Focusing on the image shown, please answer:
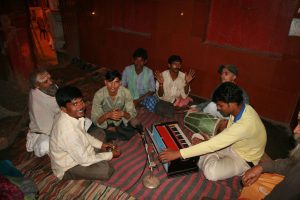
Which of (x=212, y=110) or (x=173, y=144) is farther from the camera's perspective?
(x=212, y=110)

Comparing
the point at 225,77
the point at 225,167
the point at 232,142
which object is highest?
the point at 225,77

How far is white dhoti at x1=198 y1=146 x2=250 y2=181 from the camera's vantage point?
3684mm

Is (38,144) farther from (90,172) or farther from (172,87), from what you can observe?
(172,87)

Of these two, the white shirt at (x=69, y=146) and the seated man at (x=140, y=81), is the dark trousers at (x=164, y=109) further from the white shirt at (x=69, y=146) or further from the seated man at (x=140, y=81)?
the white shirt at (x=69, y=146)

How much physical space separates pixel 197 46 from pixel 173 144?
3.57m

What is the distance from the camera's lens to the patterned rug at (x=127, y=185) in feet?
11.8

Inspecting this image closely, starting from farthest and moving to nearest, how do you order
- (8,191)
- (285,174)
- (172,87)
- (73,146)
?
(172,87) → (73,146) → (285,174) → (8,191)

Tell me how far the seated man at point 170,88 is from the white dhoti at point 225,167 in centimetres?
199

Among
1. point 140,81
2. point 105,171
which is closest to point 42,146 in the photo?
point 105,171

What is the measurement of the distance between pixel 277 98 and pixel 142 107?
3425 millimetres

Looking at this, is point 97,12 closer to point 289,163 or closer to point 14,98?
point 14,98

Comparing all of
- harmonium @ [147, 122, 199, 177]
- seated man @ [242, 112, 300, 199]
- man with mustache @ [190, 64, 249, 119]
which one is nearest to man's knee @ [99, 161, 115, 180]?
harmonium @ [147, 122, 199, 177]

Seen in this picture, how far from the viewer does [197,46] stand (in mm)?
6293

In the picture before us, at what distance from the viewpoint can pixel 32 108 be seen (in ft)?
13.0
